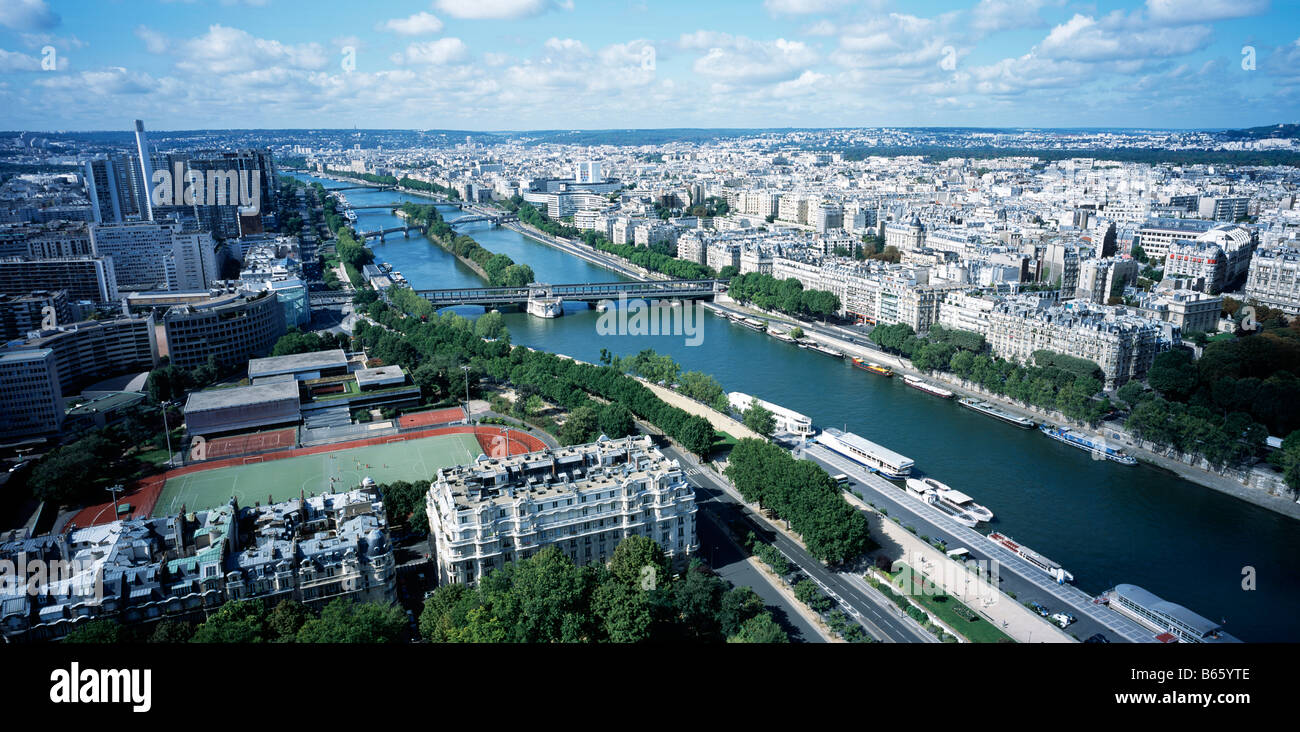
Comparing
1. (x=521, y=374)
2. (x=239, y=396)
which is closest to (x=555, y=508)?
(x=521, y=374)

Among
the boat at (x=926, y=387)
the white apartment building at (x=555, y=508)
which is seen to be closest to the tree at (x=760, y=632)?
the white apartment building at (x=555, y=508)

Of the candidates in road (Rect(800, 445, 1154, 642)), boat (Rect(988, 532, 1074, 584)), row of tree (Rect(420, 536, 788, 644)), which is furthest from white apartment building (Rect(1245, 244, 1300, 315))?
row of tree (Rect(420, 536, 788, 644))

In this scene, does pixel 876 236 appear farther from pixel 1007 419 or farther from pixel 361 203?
pixel 361 203

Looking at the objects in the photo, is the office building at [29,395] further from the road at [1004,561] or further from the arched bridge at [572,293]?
the road at [1004,561]

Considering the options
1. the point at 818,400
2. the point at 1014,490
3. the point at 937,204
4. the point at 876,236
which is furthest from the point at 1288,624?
the point at 937,204

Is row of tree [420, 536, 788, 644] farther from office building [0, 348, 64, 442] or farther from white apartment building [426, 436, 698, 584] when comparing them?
office building [0, 348, 64, 442]
